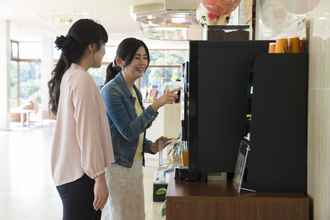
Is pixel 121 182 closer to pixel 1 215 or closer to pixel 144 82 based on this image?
pixel 1 215

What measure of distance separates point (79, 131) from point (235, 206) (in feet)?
2.41

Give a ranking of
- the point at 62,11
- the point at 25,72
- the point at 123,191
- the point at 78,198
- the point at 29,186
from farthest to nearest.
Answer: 1. the point at 25,72
2. the point at 62,11
3. the point at 29,186
4. the point at 123,191
5. the point at 78,198

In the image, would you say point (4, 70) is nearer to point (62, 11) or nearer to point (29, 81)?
point (62, 11)

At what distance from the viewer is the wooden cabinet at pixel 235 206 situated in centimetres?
172

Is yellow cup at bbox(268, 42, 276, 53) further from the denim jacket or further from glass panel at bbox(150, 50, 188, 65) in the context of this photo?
glass panel at bbox(150, 50, 188, 65)

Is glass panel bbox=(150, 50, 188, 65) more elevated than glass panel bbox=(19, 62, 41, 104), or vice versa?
glass panel bbox=(150, 50, 188, 65)

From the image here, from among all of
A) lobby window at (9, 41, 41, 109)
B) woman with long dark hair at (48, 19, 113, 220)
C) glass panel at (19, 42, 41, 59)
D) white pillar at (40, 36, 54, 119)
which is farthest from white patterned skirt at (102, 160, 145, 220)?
glass panel at (19, 42, 41, 59)

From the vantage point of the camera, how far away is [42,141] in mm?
10227

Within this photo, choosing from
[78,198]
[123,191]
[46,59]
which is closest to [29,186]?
[123,191]

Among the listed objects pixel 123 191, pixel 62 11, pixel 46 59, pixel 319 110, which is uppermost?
pixel 62 11

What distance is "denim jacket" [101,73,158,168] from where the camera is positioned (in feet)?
7.55

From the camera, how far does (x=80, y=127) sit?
1.89 m

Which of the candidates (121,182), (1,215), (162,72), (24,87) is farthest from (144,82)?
(121,182)

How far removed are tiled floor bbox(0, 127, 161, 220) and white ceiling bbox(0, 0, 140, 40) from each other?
3099mm
